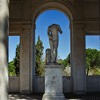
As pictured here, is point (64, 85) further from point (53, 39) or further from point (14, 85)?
point (53, 39)

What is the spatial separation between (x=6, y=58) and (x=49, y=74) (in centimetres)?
687

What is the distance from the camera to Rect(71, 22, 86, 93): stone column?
1644cm

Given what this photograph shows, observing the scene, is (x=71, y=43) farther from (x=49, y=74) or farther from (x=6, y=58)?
(x=6, y=58)

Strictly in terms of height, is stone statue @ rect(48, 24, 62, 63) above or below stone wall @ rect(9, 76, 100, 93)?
above

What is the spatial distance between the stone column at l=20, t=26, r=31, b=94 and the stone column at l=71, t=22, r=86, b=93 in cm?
263

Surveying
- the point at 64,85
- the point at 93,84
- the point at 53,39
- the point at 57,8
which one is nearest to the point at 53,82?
the point at 53,39

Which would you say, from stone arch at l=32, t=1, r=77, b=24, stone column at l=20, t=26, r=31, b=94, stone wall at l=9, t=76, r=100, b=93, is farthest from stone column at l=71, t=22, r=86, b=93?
stone column at l=20, t=26, r=31, b=94

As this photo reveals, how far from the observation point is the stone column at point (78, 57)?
53.9 feet

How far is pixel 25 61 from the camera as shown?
54.1 feet

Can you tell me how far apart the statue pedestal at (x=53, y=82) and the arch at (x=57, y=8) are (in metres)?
6.23

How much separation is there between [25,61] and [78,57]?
10.1 ft

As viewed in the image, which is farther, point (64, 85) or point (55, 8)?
point (55, 8)

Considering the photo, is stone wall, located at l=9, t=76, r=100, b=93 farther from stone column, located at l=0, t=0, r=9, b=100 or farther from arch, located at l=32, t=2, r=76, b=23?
stone column, located at l=0, t=0, r=9, b=100

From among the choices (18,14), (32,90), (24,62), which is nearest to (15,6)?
(18,14)
